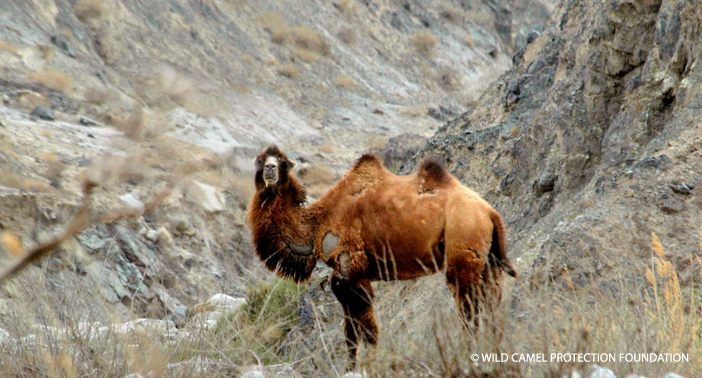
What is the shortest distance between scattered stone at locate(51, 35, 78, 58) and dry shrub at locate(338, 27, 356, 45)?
1576cm

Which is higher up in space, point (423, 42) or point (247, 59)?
point (423, 42)

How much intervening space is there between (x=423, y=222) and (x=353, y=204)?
756 mm

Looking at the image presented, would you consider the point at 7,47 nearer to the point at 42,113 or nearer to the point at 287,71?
the point at 42,113

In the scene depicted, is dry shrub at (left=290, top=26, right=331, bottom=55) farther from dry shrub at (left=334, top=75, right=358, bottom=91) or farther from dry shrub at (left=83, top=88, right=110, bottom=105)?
dry shrub at (left=83, top=88, right=110, bottom=105)

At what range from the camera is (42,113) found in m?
15.1

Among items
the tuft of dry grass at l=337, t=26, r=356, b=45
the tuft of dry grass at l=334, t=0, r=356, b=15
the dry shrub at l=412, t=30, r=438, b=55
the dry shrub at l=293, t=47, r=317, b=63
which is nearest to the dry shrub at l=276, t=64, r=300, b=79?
the dry shrub at l=293, t=47, r=317, b=63

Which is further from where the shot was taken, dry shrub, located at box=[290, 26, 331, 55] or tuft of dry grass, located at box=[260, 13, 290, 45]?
dry shrub, located at box=[290, 26, 331, 55]

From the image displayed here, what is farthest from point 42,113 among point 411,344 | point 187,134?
point 187,134

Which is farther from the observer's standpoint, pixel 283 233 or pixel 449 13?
pixel 449 13

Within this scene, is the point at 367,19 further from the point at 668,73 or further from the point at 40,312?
the point at 40,312

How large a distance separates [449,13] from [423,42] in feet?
15.8

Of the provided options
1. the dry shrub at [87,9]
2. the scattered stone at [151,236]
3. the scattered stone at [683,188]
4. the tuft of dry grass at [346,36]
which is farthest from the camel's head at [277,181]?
the tuft of dry grass at [346,36]

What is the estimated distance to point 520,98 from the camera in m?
13.1

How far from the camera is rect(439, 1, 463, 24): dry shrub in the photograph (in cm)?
4012
